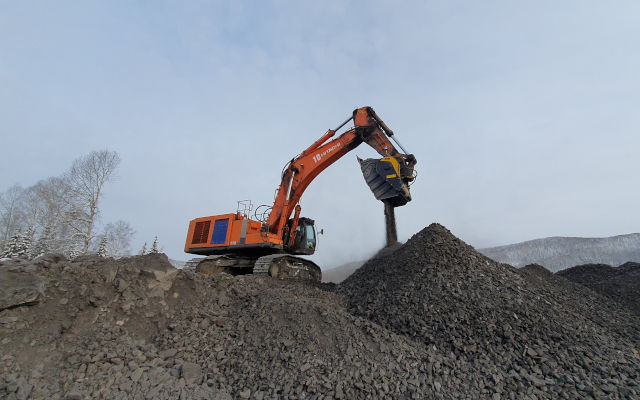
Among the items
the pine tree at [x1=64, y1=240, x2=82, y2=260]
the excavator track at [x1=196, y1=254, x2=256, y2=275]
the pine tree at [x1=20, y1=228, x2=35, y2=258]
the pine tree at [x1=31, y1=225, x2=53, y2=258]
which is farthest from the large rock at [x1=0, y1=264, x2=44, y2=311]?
the pine tree at [x1=20, y1=228, x2=35, y2=258]

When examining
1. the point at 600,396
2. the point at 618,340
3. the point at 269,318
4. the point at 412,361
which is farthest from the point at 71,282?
the point at 618,340

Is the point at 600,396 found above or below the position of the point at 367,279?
below

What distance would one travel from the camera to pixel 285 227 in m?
11.0

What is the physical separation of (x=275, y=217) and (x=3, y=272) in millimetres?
7318

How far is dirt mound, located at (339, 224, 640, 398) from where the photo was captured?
3.54m

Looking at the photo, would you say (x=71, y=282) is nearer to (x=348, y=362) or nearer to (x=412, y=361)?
(x=348, y=362)

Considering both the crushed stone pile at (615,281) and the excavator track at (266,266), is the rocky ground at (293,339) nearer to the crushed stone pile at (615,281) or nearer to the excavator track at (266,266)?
the crushed stone pile at (615,281)

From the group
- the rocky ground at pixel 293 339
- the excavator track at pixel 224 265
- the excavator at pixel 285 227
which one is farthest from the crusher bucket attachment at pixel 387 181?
the excavator track at pixel 224 265

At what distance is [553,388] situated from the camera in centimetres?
341

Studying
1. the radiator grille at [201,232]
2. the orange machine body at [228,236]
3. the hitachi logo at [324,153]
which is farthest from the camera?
the radiator grille at [201,232]

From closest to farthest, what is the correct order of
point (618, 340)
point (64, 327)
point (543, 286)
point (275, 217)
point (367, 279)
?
point (64, 327), point (618, 340), point (543, 286), point (367, 279), point (275, 217)

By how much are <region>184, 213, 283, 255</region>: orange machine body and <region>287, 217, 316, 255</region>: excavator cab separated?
3.57ft

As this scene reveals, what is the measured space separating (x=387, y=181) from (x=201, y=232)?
7194mm

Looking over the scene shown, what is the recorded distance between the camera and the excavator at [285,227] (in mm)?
10047
